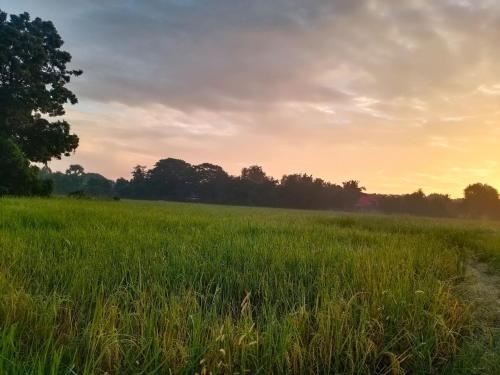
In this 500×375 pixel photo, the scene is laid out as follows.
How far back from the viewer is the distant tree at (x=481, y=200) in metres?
66.6

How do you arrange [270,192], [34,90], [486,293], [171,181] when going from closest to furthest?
[486,293] → [34,90] → [270,192] → [171,181]

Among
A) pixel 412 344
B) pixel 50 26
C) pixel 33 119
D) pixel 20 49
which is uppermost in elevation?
pixel 50 26

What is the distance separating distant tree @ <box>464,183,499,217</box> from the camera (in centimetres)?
6656

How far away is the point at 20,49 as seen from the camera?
27422mm

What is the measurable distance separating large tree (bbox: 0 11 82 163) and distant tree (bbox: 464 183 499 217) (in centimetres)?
6096

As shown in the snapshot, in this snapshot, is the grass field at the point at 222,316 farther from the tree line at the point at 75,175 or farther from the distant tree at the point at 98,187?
the distant tree at the point at 98,187

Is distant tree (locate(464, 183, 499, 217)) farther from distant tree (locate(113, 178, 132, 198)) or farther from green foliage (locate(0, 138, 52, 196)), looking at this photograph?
green foliage (locate(0, 138, 52, 196))

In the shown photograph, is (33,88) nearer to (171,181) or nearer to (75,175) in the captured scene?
(171,181)

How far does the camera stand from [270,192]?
250 ft

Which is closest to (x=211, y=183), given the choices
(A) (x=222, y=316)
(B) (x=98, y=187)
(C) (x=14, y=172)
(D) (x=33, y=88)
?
Result: (B) (x=98, y=187)

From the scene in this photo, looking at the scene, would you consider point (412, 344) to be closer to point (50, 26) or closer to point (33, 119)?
point (33, 119)

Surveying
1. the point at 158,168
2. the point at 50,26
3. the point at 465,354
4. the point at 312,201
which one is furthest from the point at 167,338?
the point at 158,168

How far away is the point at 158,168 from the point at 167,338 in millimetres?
83963

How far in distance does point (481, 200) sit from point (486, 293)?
71.9m
